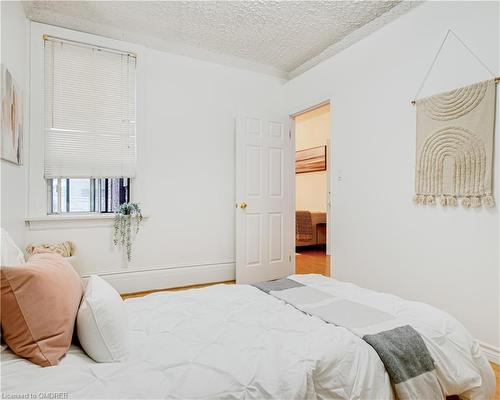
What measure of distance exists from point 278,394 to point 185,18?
331 cm

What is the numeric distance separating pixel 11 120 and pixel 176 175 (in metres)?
1.69

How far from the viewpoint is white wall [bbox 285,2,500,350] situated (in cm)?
216

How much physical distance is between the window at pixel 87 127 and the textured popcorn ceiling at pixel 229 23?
0.27 meters

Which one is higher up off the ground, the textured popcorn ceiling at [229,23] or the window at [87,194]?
the textured popcorn ceiling at [229,23]

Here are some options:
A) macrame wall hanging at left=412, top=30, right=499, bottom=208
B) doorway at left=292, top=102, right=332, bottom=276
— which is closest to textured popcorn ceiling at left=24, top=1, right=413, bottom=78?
macrame wall hanging at left=412, top=30, right=499, bottom=208

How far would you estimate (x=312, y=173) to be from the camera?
683 cm

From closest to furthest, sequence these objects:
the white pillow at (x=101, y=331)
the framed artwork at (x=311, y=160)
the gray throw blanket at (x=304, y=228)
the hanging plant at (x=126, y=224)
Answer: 1. the white pillow at (x=101, y=331)
2. the hanging plant at (x=126, y=224)
3. the gray throw blanket at (x=304, y=228)
4. the framed artwork at (x=311, y=160)

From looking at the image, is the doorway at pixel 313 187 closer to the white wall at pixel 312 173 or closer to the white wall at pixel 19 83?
the white wall at pixel 312 173

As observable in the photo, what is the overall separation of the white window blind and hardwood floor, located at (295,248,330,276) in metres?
2.85

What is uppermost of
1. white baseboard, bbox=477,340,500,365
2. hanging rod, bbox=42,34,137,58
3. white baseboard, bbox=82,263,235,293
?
hanging rod, bbox=42,34,137,58

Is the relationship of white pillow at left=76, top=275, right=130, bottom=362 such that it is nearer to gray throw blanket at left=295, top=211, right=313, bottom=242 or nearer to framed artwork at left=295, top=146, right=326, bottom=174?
gray throw blanket at left=295, top=211, right=313, bottom=242

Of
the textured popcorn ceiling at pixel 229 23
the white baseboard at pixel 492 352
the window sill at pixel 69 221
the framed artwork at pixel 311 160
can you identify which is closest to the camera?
the white baseboard at pixel 492 352

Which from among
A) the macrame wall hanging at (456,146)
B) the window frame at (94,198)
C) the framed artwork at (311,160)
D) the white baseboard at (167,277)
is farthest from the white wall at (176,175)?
the framed artwork at (311,160)

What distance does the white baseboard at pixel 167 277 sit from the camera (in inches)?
133
